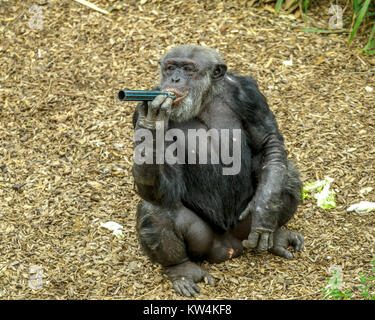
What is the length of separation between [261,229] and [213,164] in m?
0.71

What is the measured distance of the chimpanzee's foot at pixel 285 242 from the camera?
6.44 metres

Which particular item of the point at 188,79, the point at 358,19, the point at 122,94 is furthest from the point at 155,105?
the point at 358,19

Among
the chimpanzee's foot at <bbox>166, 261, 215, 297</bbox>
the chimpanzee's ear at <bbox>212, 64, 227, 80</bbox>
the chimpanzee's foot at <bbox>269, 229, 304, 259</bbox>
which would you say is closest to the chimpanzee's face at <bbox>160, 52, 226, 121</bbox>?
the chimpanzee's ear at <bbox>212, 64, 227, 80</bbox>

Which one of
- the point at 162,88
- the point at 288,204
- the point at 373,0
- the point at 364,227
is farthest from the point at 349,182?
the point at 373,0

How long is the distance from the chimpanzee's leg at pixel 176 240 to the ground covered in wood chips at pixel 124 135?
0.14 meters

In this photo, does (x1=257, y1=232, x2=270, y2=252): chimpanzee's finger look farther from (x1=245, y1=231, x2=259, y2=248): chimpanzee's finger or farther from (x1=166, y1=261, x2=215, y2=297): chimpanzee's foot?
(x1=166, y1=261, x2=215, y2=297): chimpanzee's foot

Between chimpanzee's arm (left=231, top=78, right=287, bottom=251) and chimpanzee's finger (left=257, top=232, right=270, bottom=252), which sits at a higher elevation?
chimpanzee's arm (left=231, top=78, right=287, bottom=251)

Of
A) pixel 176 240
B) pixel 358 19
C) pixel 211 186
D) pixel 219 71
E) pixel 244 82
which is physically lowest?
pixel 176 240

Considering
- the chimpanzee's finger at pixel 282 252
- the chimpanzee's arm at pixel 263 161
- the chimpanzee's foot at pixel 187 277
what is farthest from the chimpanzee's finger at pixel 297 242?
the chimpanzee's foot at pixel 187 277

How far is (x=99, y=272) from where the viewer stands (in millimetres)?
6348

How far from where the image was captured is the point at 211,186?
20.0 ft

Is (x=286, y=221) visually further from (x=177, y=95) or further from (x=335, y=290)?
(x=177, y=95)

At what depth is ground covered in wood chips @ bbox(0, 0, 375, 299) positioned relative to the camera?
20.6 ft

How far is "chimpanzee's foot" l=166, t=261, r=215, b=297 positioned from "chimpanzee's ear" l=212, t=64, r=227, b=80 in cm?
171
